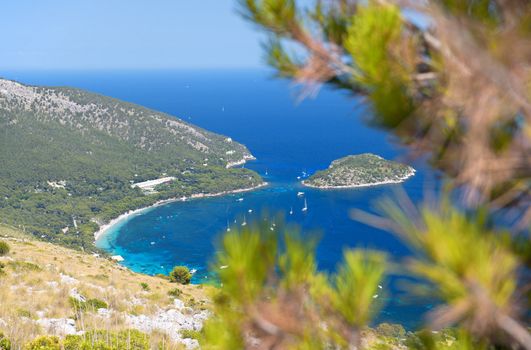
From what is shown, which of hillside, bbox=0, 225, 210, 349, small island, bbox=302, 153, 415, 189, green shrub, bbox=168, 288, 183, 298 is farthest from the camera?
small island, bbox=302, 153, 415, 189

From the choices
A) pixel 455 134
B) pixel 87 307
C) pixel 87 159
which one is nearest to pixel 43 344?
pixel 87 307

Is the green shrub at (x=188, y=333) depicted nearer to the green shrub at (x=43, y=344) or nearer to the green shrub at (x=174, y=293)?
the green shrub at (x=43, y=344)

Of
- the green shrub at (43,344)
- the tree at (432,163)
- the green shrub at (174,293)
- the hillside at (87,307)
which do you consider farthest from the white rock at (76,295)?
the tree at (432,163)

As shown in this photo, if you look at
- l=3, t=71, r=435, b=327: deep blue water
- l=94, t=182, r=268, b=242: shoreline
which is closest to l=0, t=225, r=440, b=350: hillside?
l=3, t=71, r=435, b=327: deep blue water

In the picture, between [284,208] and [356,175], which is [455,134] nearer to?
[284,208]

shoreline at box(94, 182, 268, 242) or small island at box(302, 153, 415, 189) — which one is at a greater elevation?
small island at box(302, 153, 415, 189)

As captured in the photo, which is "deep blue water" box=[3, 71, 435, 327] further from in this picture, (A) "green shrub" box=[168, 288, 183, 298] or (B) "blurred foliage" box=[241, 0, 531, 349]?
(A) "green shrub" box=[168, 288, 183, 298]
